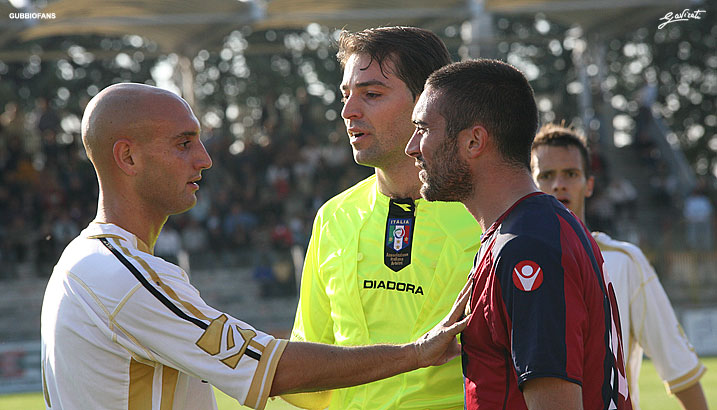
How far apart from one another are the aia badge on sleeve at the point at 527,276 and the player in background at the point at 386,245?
99 centimetres

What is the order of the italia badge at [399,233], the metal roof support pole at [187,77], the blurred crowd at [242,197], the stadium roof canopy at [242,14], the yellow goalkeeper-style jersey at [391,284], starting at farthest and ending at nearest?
the metal roof support pole at [187,77]
the stadium roof canopy at [242,14]
the blurred crowd at [242,197]
the italia badge at [399,233]
the yellow goalkeeper-style jersey at [391,284]

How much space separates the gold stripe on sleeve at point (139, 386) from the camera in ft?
10.4

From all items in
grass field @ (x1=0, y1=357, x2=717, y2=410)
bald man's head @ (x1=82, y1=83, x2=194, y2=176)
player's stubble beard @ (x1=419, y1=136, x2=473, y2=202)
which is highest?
bald man's head @ (x1=82, y1=83, x2=194, y2=176)

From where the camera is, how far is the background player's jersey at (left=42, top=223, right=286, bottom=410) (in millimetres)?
3109

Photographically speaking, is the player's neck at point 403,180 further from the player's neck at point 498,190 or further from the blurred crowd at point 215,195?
the blurred crowd at point 215,195

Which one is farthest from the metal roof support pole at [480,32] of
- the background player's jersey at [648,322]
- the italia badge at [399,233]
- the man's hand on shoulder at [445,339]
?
the man's hand on shoulder at [445,339]

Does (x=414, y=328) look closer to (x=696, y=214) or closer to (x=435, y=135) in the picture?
(x=435, y=135)

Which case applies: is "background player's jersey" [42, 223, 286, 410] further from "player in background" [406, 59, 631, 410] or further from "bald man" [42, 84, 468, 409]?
"player in background" [406, 59, 631, 410]

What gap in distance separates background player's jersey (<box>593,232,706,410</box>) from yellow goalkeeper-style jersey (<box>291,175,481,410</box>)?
1.61 metres

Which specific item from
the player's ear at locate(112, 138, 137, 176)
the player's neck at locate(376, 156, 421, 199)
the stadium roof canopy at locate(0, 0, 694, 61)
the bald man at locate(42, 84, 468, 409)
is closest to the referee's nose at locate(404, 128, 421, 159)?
the bald man at locate(42, 84, 468, 409)

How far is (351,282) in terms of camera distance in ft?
12.4

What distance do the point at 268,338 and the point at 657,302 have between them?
2.71 meters

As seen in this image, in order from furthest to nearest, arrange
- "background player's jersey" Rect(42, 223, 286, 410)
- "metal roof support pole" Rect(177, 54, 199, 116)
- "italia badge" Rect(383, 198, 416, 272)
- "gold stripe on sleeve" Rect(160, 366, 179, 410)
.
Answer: "metal roof support pole" Rect(177, 54, 199, 116) < "italia badge" Rect(383, 198, 416, 272) < "gold stripe on sleeve" Rect(160, 366, 179, 410) < "background player's jersey" Rect(42, 223, 286, 410)

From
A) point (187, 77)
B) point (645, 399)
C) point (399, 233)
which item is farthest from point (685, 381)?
point (187, 77)
